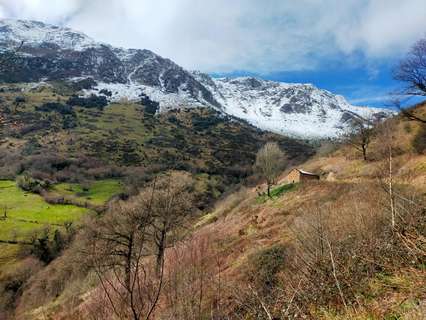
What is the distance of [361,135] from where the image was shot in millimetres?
41312

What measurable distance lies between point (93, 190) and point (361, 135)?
297 feet

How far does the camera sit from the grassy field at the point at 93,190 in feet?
332

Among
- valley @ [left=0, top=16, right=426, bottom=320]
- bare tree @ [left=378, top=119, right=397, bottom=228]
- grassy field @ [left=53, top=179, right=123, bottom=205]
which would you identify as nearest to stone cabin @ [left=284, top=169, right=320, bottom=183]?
valley @ [left=0, top=16, right=426, bottom=320]

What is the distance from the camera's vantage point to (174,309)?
16.1 ft

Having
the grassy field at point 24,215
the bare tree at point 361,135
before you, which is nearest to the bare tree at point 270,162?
the bare tree at point 361,135

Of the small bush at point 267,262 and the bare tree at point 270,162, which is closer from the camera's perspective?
the small bush at point 267,262

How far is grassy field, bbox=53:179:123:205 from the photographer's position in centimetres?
10133

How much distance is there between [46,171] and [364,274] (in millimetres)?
131833

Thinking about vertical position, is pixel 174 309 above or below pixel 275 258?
above

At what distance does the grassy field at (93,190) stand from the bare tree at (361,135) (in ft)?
238

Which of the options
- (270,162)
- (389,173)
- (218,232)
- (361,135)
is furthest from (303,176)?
(389,173)

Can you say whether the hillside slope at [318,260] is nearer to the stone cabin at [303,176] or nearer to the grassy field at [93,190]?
the stone cabin at [303,176]

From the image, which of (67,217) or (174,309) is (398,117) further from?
(67,217)

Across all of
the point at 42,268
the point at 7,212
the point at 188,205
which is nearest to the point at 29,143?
the point at 7,212
